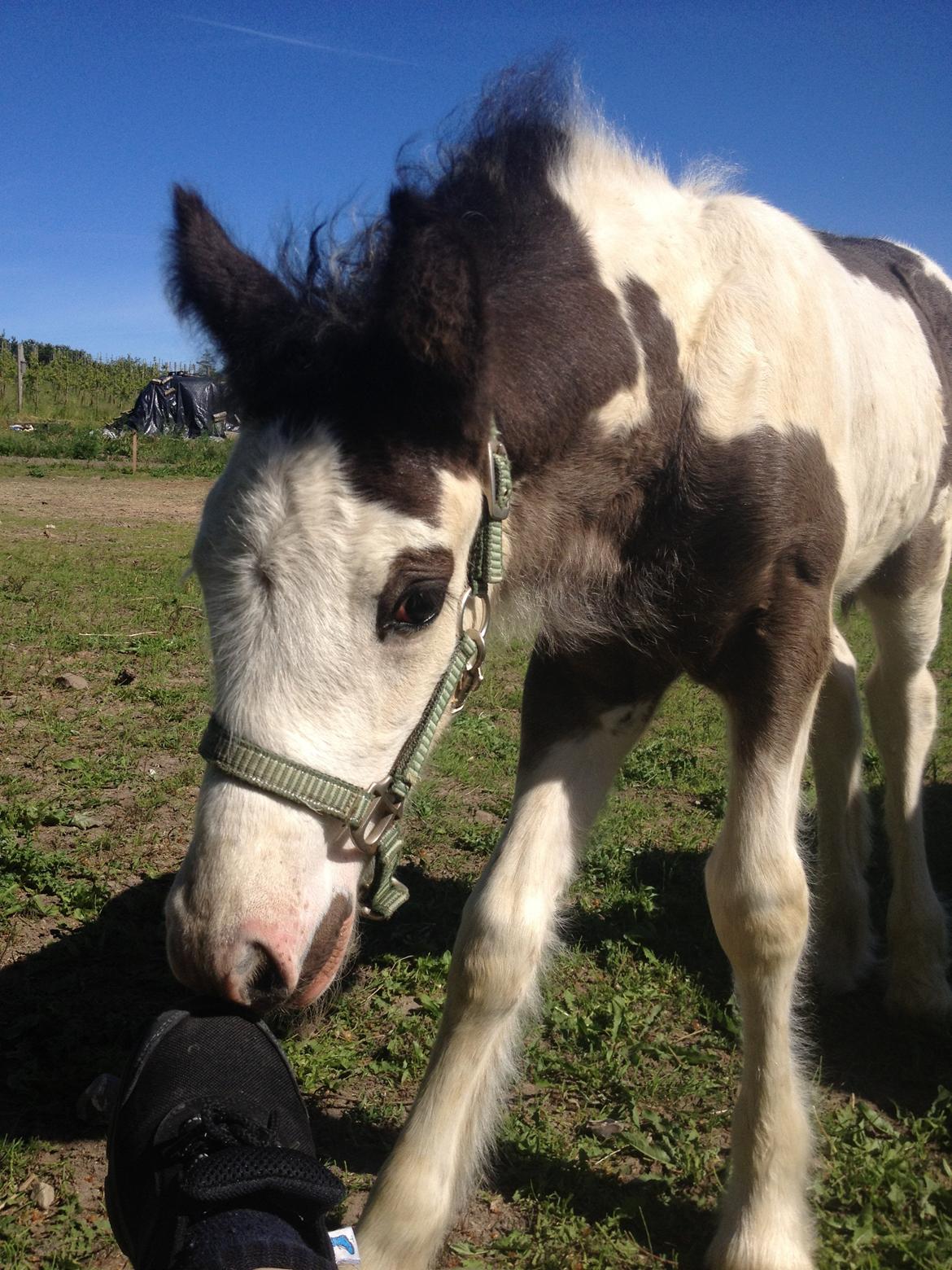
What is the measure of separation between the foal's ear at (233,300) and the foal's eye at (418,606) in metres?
0.48

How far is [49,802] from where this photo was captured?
13.3ft

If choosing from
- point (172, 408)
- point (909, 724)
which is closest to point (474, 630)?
point (909, 724)

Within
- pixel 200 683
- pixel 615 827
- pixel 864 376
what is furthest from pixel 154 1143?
pixel 200 683

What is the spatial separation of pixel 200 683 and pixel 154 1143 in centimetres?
395

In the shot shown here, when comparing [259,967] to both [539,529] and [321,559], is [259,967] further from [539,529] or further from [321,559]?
[539,529]

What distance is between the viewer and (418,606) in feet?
6.08

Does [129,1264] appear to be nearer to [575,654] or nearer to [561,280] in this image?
[575,654]

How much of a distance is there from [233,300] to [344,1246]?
6.28 feet

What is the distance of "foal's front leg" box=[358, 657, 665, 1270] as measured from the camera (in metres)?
2.24

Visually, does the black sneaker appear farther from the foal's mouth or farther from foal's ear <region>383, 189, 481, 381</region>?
foal's ear <region>383, 189, 481, 381</region>

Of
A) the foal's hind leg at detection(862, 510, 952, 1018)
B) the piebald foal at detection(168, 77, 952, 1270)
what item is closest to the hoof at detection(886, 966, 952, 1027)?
the foal's hind leg at detection(862, 510, 952, 1018)

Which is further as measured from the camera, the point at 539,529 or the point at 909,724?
the point at 909,724

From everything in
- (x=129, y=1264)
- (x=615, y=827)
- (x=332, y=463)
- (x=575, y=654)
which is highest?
(x=332, y=463)

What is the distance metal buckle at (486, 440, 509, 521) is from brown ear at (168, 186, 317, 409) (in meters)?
0.38
